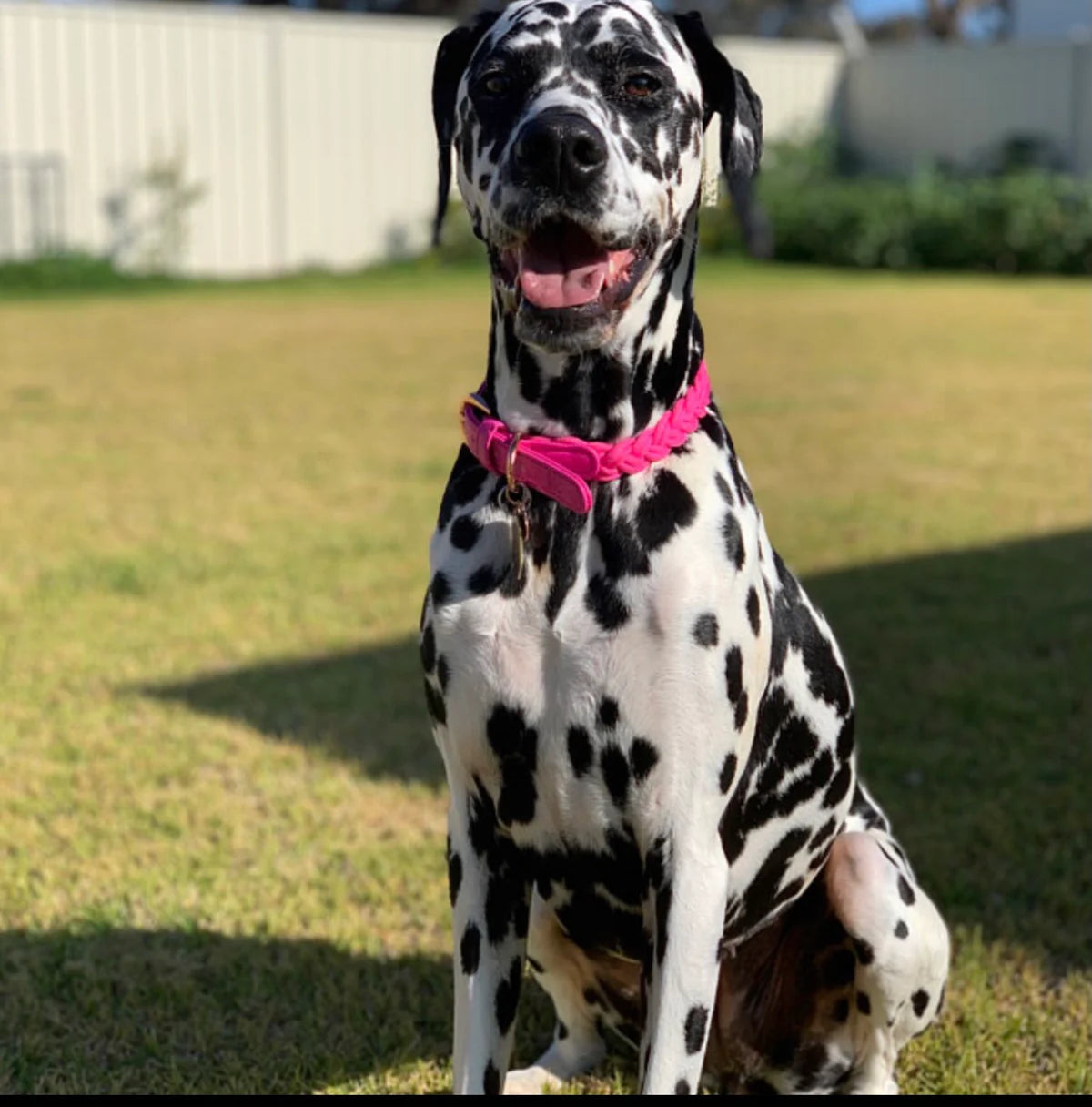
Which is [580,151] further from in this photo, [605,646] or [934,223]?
[934,223]

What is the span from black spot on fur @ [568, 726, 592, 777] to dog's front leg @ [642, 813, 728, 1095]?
19 centimetres

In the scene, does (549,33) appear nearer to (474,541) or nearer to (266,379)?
(474,541)

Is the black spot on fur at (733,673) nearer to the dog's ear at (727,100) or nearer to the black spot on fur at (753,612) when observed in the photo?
the black spot on fur at (753,612)

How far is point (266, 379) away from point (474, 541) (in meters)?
10.9

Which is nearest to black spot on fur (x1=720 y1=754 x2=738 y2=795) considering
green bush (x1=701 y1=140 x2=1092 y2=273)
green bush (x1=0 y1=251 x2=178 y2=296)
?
green bush (x1=0 y1=251 x2=178 y2=296)

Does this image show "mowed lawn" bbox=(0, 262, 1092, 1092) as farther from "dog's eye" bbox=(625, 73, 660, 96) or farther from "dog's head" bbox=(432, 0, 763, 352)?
"dog's eye" bbox=(625, 73, 660, 96)

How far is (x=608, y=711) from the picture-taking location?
2.62 m

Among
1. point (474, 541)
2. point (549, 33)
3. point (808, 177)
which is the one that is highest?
point (549, 33)

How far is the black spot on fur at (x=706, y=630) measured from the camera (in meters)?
2.62

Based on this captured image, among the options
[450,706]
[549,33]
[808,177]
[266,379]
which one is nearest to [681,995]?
[450,706]

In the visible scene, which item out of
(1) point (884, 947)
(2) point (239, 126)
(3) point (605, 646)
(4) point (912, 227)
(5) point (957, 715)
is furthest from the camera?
(4) point (912, 227)

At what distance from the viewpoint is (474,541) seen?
8.96 feet

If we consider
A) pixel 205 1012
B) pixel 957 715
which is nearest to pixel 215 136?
pixel 957 715

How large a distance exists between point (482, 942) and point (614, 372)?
3.49ft
